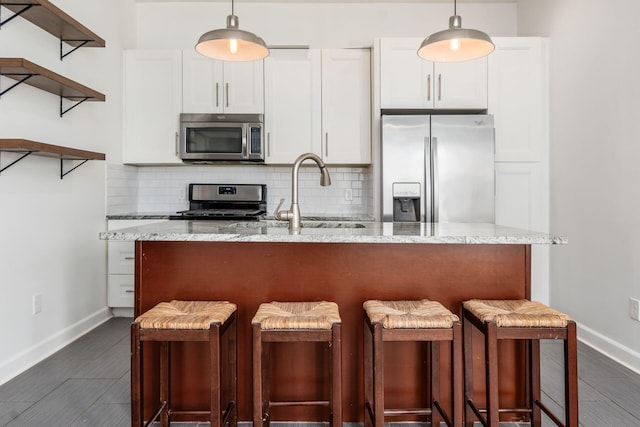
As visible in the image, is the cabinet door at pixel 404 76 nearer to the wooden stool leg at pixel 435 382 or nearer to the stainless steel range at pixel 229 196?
the stainless steel range at pixel 229 196

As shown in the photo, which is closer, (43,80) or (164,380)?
(164,380)

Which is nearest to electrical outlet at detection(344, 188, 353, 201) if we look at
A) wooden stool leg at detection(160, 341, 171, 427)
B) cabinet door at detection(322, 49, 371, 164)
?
cabinet door at detection(322, 49, 371, 164)

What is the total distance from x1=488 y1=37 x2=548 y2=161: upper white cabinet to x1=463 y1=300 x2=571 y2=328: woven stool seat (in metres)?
2.02

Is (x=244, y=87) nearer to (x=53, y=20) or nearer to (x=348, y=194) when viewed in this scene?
(x=348, y=194)

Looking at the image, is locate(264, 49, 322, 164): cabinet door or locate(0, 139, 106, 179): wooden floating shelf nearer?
locate(0, 139, 106, 179): wooden floating shelf

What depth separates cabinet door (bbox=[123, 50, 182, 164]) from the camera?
385 centimetres

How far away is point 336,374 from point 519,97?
9.71ft

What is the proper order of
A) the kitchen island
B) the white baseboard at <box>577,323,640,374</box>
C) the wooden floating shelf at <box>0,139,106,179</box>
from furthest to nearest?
the white baseboard at <box>577,323,640,374</box> < the wooden floating shelf at <box>0,139,106,179</box> < the kitchen island

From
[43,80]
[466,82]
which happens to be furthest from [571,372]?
[43,80]

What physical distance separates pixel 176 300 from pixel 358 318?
2.87ft

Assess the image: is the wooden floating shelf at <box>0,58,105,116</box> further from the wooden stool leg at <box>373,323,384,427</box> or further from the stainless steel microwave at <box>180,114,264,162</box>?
the wooden stool leg at <box>373,323,384,427</box>

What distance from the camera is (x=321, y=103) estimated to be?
384 cm

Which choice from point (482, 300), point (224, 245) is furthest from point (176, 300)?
point (482, 300)

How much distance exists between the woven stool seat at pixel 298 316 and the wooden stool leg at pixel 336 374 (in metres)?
0.04
